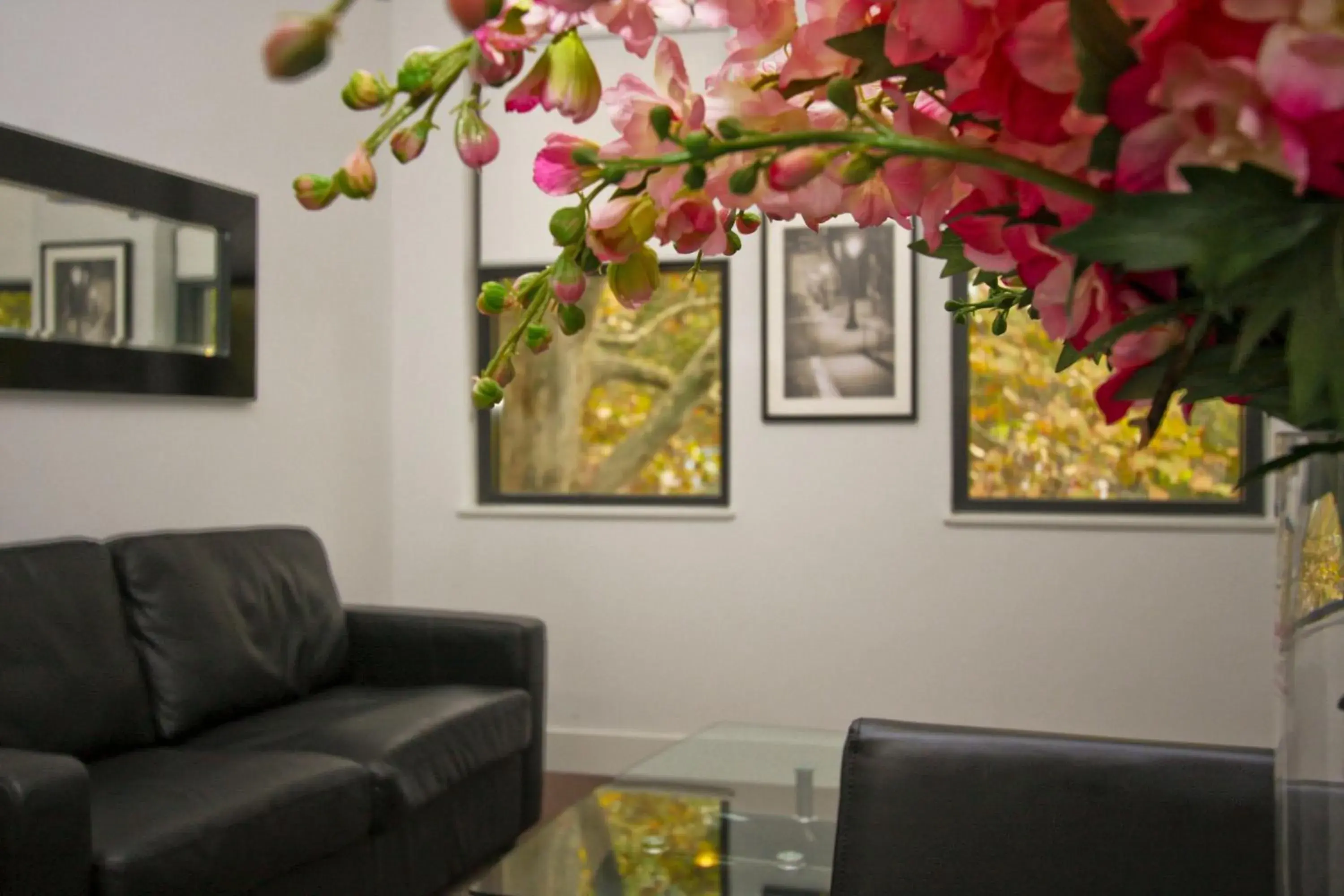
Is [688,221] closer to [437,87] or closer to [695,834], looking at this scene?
[437,87]

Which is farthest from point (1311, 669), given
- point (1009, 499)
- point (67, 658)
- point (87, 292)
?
point (1009, 499)

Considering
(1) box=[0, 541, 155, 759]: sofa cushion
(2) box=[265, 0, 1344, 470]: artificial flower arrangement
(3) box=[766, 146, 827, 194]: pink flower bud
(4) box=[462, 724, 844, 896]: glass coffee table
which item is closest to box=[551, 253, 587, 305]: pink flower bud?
(2) box=[265, 0, 1344, 470]: artificial flower arrangement

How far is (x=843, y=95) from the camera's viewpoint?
39cm

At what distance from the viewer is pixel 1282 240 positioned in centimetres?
37

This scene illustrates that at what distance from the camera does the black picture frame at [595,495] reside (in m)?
5.10

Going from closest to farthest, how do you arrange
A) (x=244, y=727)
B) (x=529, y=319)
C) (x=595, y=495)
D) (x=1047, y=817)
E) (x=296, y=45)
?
(x=296, y=45) < (x=529, y=319) < (x=1047, y=817) < (x=244, y=727) < (x=595, y=495)

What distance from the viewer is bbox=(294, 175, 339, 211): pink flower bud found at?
44 cm

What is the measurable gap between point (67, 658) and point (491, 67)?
119 inches

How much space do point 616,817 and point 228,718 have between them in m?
1.24

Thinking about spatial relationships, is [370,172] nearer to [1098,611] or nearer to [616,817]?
[616,817]

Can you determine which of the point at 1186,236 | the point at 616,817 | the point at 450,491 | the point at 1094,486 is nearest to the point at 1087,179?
the point at 1186,236

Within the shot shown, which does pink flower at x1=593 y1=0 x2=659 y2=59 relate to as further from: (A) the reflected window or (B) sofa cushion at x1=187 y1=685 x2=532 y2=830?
(A) the reflected window

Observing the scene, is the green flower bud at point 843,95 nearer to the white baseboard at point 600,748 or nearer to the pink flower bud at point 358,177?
the pink flower bud at point 358,177

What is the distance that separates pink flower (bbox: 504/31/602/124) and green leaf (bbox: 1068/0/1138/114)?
0.16 meters
